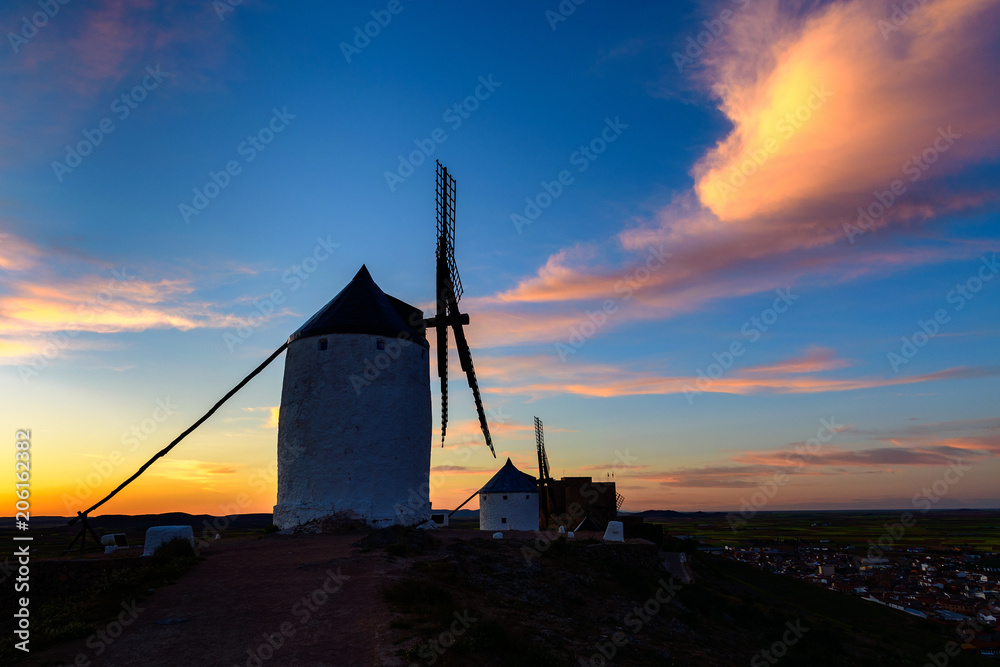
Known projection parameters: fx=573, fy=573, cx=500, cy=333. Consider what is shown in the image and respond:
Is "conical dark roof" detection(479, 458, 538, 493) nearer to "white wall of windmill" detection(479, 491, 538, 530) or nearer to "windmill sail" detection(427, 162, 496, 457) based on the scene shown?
"white wall of windmill" detection(479, 491, 538, 530)

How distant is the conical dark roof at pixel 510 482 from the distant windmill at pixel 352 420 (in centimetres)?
1455

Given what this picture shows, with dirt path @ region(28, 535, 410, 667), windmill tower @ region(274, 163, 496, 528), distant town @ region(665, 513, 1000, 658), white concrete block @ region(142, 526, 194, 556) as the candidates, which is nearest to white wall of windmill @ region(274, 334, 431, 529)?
windmill tower @ region(274, 163, 496, 528)

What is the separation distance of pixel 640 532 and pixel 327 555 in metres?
22.6

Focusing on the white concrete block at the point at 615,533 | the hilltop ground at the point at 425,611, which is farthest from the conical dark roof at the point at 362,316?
the white concrete block at the point at 615,533

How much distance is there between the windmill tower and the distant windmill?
3 centimetres

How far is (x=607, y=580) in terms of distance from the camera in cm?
1612

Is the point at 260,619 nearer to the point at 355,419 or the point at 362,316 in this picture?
the point at 355,419

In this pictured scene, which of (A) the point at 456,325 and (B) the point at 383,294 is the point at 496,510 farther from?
(B) the point at 383,294

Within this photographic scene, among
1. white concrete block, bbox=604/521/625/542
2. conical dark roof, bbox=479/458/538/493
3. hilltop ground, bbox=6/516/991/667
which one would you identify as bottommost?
hilltop ground, bbox=6/516/991/667

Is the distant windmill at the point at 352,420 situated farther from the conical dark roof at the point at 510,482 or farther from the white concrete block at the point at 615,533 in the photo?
the conical dark roof at the point at 510,482

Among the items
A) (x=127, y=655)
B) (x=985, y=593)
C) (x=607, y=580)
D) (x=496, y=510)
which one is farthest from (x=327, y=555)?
(x=985, y=593)

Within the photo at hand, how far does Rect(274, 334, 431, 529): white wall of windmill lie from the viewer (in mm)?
18438

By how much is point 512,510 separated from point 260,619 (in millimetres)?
26025

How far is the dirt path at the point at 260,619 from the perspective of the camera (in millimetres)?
7895
